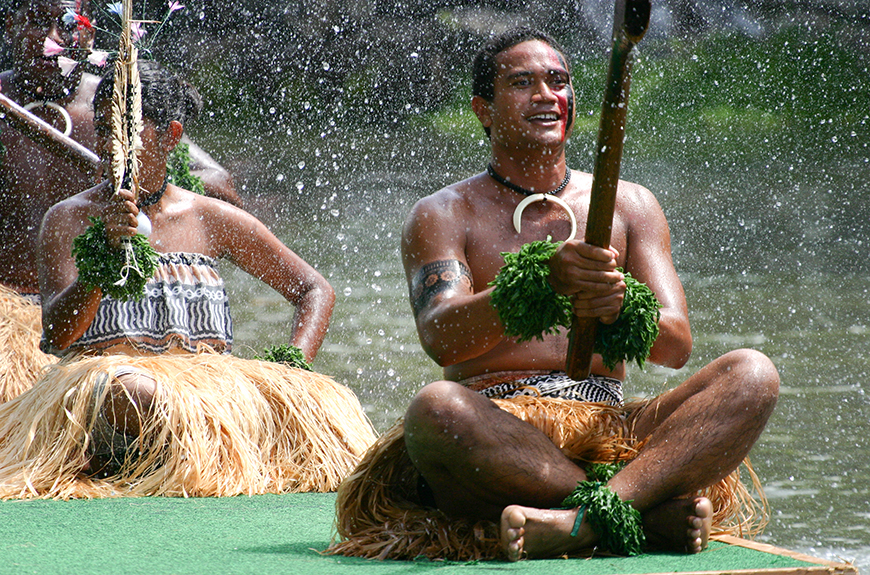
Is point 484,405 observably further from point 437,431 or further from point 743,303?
point 743,303

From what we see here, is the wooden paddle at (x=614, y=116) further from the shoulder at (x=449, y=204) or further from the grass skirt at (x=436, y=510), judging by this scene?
the shoulder at (x=449, y=204)

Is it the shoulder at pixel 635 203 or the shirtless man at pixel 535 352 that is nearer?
the shirtless man at pixel 535 352

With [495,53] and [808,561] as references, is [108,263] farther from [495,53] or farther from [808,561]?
[808,561]

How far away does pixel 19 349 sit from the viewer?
4527mm

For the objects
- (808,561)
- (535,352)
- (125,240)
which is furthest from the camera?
(125,240)

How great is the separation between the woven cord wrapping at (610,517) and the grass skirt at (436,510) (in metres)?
0.19

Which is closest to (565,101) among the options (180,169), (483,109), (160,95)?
(483,109)

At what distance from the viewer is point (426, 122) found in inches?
561

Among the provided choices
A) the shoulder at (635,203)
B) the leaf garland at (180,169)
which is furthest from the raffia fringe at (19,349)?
the shoulder at (635,203)

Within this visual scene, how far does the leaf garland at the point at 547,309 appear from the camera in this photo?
2361mm

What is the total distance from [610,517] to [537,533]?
18 cm

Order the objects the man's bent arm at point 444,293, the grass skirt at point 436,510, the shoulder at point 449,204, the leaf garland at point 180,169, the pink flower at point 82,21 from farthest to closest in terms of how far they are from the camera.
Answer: the leaf garland at point 180,169
the pink flower at point 82,21
the shoulder at point 449,204
the man's bent arm at point 444,293
the grass skirt at point 436,510

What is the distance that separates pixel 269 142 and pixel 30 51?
403 inches

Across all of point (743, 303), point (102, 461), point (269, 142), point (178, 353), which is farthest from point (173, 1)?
point (269, 142)
